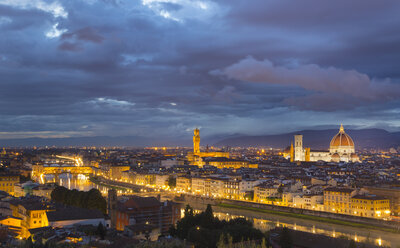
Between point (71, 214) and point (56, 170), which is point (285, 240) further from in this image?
point (56, 170)

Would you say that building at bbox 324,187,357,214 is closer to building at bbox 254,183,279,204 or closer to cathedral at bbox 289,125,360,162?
building at bbox 254,183,279,204

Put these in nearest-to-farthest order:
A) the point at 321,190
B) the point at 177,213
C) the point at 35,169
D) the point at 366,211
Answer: the point at 177,213, the point at 366,211, the point at 321,190, the point at 35,169

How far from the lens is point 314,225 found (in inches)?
1052

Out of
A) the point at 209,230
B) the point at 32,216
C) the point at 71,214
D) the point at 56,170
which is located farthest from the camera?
the point at 56,170

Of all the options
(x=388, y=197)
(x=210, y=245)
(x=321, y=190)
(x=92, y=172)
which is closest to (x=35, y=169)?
(x=92, y=172)

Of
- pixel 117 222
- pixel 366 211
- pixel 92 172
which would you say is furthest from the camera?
pixel 92 172

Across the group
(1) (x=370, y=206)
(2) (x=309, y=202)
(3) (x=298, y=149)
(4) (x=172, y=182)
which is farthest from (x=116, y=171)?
(1) (x=370, y=206)

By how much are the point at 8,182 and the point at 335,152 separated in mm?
54654

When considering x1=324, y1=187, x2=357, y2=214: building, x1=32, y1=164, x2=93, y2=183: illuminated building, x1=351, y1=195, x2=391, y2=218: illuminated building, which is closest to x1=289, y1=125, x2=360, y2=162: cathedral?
x1=32, y1=164, x2=93, y2=183: illuminated building

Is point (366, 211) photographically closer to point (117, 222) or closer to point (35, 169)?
point (117, 222)

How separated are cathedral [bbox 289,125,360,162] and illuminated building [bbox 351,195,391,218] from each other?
158ft

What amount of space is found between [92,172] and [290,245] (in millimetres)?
66618

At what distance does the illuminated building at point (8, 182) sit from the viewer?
41656mm

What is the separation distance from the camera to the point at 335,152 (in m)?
78.9
